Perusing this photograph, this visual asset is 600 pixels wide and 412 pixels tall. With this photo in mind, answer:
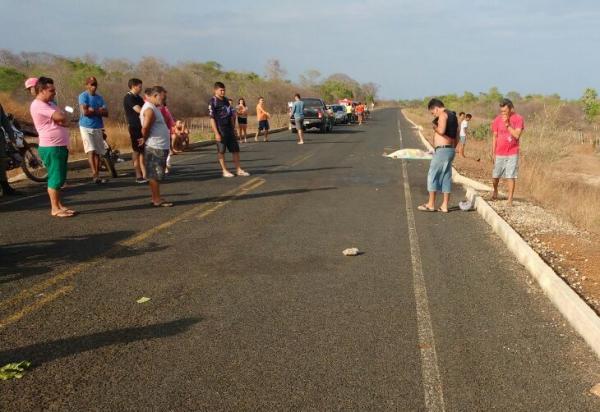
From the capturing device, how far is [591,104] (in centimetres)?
5603

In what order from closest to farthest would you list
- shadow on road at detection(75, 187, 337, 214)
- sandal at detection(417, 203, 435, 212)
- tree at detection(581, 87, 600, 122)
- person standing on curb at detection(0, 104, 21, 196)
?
shadow on road at detection(75, 187, 337, 214)
sandal at detection(417, 203, 435, 212)
person standing on curb at detection(0, 104, 21, 196)
tree at detection(581, 87, 600, 122)

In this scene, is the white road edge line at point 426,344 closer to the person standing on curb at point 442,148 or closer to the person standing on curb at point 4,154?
the person standing on curb at point 442,148

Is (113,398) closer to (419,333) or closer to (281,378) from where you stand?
(281,378)

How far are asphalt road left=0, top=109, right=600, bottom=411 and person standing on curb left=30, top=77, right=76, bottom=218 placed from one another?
1.80 feet

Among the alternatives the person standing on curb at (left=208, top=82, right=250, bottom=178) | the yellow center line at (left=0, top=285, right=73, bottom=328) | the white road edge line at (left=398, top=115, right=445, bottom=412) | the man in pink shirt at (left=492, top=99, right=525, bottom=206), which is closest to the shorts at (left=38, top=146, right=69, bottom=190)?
the yellow center line at (left=0, top=285, right=73, bottom=328)

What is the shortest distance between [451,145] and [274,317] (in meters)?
5.08

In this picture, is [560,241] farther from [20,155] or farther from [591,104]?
[591,104]

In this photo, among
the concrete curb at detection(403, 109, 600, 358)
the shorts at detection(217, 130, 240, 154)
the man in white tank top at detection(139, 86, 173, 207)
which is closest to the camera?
the concrete curb at detection(403, 109, 600, 358)

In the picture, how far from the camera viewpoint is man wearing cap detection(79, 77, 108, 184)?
979 centimetres

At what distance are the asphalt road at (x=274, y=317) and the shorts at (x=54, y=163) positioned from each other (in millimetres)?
562

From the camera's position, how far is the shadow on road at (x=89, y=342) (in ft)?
11.5

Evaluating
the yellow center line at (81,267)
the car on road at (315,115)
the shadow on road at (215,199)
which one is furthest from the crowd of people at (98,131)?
the car on road at (315,115)

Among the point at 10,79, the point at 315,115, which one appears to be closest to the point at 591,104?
the point at 315,115

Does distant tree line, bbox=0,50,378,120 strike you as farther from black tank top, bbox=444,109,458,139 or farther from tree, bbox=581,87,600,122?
tree, bbox=581,87,600,122
